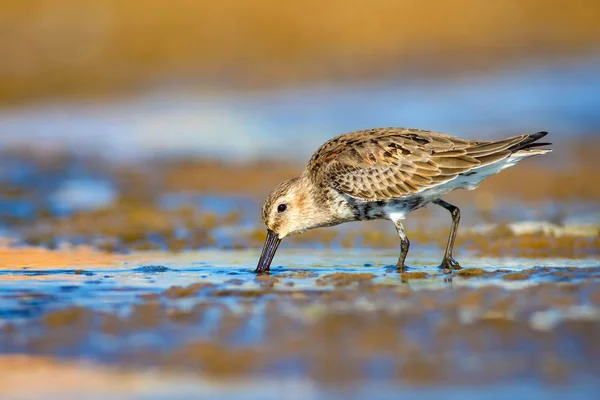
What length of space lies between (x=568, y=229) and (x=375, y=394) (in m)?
6.83

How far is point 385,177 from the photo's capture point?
31.5ft

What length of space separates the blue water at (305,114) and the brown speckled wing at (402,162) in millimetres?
7351

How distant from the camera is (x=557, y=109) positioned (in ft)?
67.6

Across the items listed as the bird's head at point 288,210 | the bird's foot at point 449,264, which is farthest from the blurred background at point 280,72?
the bird's foot at point 449,264

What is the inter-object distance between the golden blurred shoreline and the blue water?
1000 millimetres

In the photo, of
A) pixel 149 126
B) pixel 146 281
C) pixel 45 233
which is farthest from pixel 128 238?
pixel 149 126

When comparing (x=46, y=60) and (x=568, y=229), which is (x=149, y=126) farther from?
(x=568, y=229)

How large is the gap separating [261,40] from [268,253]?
60.4 ft

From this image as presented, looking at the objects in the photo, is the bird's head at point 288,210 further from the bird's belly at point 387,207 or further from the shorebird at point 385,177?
the bird's belly at point 387,207

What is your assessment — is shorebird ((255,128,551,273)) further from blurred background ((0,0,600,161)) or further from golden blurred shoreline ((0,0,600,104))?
golden blurred shoreline ((0,0,600,104))

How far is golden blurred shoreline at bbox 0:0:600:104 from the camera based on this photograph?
25750 mm

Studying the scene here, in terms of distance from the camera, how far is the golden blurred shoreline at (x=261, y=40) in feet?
84.5

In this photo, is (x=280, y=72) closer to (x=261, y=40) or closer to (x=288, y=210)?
(x=261, y=40)

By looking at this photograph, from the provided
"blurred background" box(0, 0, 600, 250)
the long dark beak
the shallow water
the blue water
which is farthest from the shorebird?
the blue water
